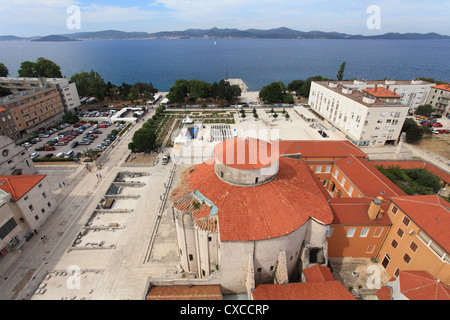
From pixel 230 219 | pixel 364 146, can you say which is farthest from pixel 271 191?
pixel 364 146

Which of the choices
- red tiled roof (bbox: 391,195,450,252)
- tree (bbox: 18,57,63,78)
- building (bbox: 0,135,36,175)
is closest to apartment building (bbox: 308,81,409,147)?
red tiled roof (bbox: 391,195,450,252)

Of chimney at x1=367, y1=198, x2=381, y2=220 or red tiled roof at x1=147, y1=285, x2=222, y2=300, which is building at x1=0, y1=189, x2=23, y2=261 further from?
chimney at x1=367, y1=198, x2=381, y2=220

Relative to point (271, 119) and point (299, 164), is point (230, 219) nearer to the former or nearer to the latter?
point (299, 164)

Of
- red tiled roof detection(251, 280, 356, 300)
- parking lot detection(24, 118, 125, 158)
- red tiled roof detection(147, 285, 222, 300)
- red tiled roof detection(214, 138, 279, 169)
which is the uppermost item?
red tiled roof detection(214, 138, 279, 169)

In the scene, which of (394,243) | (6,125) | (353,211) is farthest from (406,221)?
(6,125)

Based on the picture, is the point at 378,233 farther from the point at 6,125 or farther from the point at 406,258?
the point at 6,125
